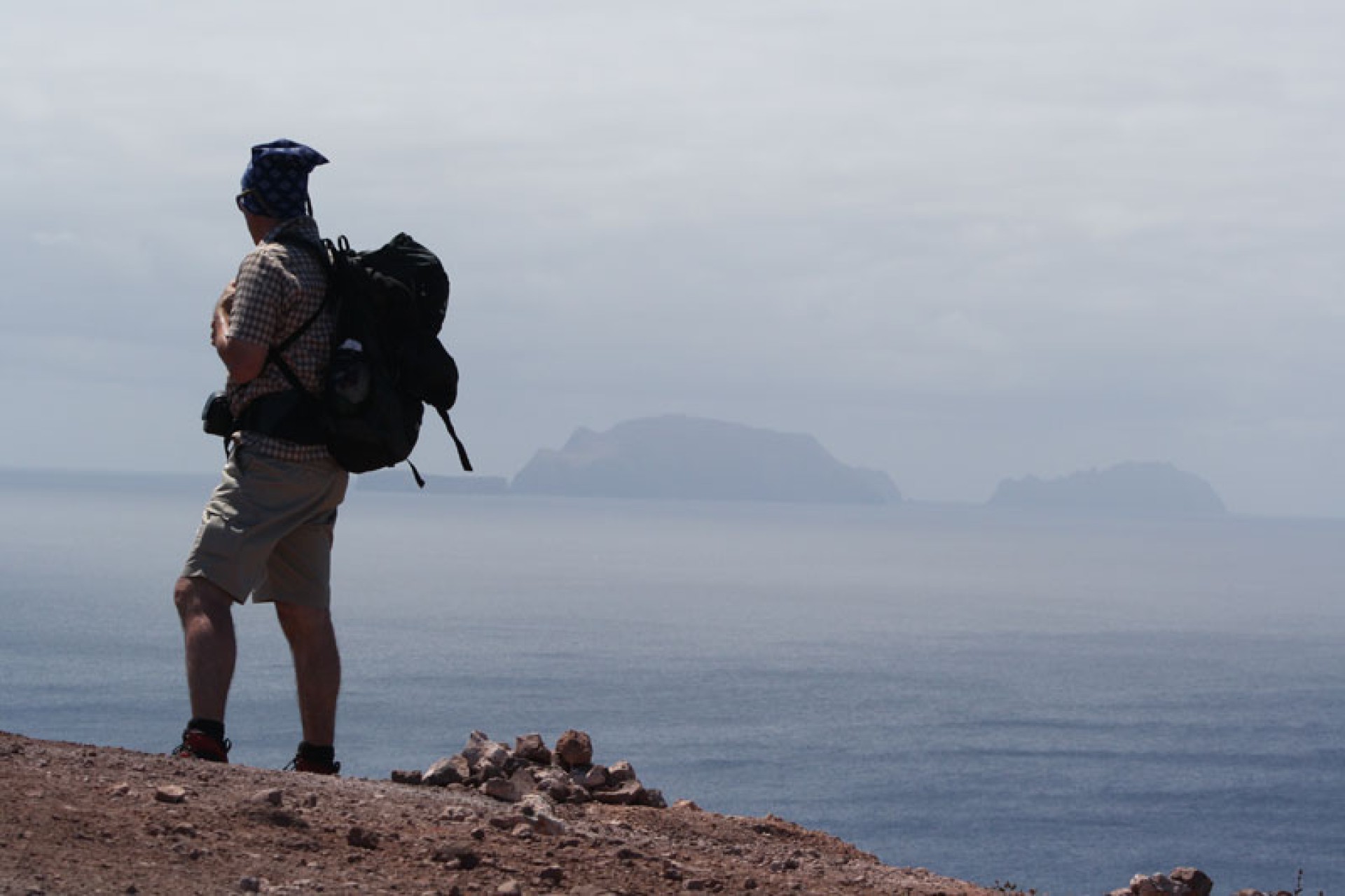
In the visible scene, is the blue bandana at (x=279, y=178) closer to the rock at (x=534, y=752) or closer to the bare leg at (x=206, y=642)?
the bare leg at (x=206, y=642)

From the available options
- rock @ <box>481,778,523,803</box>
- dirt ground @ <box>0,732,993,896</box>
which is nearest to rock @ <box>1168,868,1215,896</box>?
dirt ground @ <box>0,732,993,896</box>

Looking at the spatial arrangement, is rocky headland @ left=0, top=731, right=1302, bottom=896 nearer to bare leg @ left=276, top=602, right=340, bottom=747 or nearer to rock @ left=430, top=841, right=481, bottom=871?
rock @ left=430, top=841, right=481, bottom=871

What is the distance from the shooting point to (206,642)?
18.9ft

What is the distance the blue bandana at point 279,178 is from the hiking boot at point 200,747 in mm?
2000

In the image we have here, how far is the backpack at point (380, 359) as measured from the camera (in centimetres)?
595

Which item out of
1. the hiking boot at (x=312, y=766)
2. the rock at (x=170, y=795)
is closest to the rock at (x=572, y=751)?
the hiking boot at (x=312, y=766)

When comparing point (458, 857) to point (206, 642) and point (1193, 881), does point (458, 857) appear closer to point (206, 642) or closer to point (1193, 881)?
point (206, 642)

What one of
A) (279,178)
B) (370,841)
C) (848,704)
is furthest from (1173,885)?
(848,704)

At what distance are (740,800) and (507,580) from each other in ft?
317

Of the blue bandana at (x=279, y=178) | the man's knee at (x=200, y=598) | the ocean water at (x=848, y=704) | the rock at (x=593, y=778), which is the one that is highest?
the blue bandana at (x=279, y=178)

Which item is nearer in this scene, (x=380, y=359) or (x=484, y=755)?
(x=380, y=359)

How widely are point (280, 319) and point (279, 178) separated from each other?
595 mm

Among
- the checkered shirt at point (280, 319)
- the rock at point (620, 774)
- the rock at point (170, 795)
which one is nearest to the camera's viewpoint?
the rock at point (170, 795)

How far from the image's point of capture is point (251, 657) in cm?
8750
